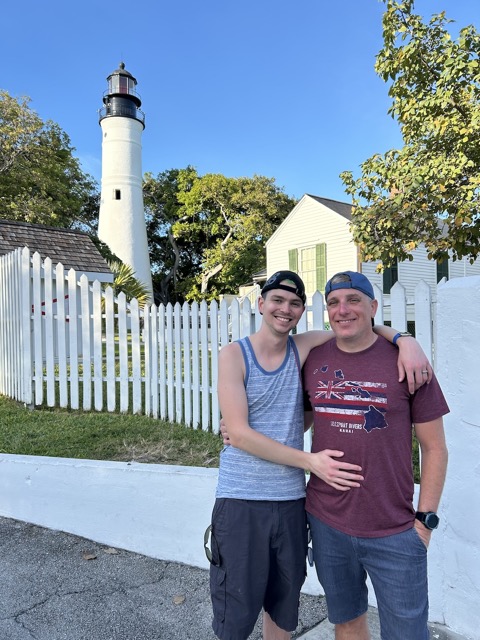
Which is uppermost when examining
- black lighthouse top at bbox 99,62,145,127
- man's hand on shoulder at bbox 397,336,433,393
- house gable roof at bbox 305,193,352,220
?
black lighthouse top at bbox 99,62,145,127

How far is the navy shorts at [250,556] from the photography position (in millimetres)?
1848

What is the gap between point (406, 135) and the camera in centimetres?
698

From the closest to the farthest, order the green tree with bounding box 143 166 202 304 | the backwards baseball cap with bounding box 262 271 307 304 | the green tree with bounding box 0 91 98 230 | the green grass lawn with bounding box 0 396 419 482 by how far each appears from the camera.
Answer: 1. the backwards baseball cap with bounding box 262 271 307 304
2. the green grass lawn with bounding box 0 396 419 482
3. the green tree with bounding box 0 91 98 230
4. the green tree with bounding box 143 166 202 304

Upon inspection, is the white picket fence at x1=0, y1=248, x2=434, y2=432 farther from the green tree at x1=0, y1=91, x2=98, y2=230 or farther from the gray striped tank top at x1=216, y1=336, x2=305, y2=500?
the green tree at x1=0, y1=91, x2=98, y2=230

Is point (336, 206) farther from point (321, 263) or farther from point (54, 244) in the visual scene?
point (54, 244)

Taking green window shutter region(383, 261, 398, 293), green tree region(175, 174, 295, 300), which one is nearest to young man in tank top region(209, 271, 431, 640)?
green window shutter region(383, 261, 398, 293)

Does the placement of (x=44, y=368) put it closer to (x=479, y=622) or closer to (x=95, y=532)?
(x=95, y=532)

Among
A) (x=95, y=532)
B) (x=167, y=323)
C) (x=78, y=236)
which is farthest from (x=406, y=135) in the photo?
(x=78, y=236)

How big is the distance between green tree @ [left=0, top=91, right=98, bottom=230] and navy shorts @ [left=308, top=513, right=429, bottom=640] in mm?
22267

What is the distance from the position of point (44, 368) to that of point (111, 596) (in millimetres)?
4170

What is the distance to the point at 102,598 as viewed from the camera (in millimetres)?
2785

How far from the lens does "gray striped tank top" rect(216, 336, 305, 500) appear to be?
1.88 m

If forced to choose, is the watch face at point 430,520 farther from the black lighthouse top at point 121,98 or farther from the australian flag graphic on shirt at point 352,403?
the black lighthouse top at point 121,98

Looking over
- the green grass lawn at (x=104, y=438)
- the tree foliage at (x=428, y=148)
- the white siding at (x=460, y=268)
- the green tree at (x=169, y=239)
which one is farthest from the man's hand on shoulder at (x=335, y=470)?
the green tree at (x=169, y=239)
